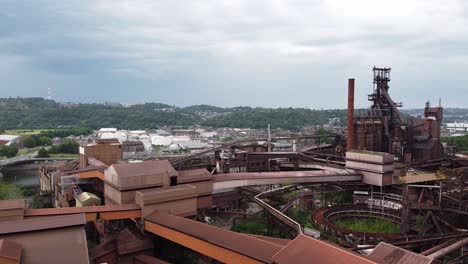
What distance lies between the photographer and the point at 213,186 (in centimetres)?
2805

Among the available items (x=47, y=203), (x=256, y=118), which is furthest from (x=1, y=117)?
(x=47, y=203)

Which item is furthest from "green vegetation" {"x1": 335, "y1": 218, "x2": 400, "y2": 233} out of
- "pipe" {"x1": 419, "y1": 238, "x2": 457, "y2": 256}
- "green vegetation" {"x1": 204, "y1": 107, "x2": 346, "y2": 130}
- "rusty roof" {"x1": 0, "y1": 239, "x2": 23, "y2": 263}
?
"green vegetation" {"x1": 204, "y1": 107, "x2": 346, "y2": 130}

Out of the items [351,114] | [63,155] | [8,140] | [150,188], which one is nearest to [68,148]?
[63,155]

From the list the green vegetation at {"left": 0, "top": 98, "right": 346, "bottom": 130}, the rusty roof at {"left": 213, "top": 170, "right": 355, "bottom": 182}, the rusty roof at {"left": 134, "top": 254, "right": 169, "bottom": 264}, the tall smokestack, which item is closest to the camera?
the rusty roof at {"left": 134, "top": 254, "right": 169, "bottom": 264}

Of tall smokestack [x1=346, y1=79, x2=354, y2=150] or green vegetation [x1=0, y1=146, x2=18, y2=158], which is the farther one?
green vegetation [x1=0, y1=146, x2=18, y2=158]

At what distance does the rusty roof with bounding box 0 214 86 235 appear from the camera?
52.3ft

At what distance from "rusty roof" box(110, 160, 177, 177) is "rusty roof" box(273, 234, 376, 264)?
12.6 metres

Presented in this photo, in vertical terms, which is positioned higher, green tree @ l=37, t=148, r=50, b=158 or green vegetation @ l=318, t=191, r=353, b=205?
green vegetation @ l=318, t=191, r=353, b=205

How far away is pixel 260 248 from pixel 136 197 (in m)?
9.86

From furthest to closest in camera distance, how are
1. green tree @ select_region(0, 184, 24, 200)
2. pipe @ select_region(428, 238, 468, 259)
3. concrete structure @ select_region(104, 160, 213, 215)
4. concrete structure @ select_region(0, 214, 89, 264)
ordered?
green tree @ select_region(0, 184, 24, 200)
concrete structure @ select_region(104, 160, 213, 215)
pipe @ select_region(428, 238, 468, 259)
concrete structure @ select_region(0, 214, 89, 264)

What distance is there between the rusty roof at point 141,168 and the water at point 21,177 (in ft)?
137

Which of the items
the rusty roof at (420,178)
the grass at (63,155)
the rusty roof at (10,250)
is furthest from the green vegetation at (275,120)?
the rusty roof at (10,250)

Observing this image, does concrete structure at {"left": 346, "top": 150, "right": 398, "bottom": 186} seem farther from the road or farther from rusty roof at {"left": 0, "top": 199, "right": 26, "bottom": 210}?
the road

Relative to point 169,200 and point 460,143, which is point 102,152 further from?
point 460,143
